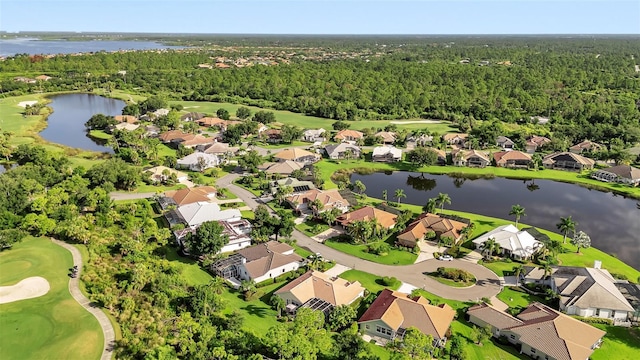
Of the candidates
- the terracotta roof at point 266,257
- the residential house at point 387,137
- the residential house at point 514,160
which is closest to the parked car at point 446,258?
the terracotta roof at point 266,257

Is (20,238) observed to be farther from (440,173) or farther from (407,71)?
(407,71)

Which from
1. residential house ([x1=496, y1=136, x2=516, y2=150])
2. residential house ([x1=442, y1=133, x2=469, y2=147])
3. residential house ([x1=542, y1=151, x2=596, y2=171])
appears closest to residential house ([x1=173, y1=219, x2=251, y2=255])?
residential house ([x1=442, y1=133, x2=469, y2=147])

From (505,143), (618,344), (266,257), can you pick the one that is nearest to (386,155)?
(505,143)

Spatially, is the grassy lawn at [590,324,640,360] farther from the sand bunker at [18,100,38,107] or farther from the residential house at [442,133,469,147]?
the sand bunker at [18,100,38,107]

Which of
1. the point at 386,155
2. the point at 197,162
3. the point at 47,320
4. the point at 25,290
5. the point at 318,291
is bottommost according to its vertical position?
the point at 47,320

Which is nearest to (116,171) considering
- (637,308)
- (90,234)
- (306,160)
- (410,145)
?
(90,234)

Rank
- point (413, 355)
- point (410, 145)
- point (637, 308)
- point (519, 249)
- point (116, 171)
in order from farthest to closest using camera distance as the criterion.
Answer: point (410, 145), point (116, 171), point (519, 249), point (637, 308), point (413, 355)

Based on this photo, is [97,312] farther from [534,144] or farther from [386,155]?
[534,144]
